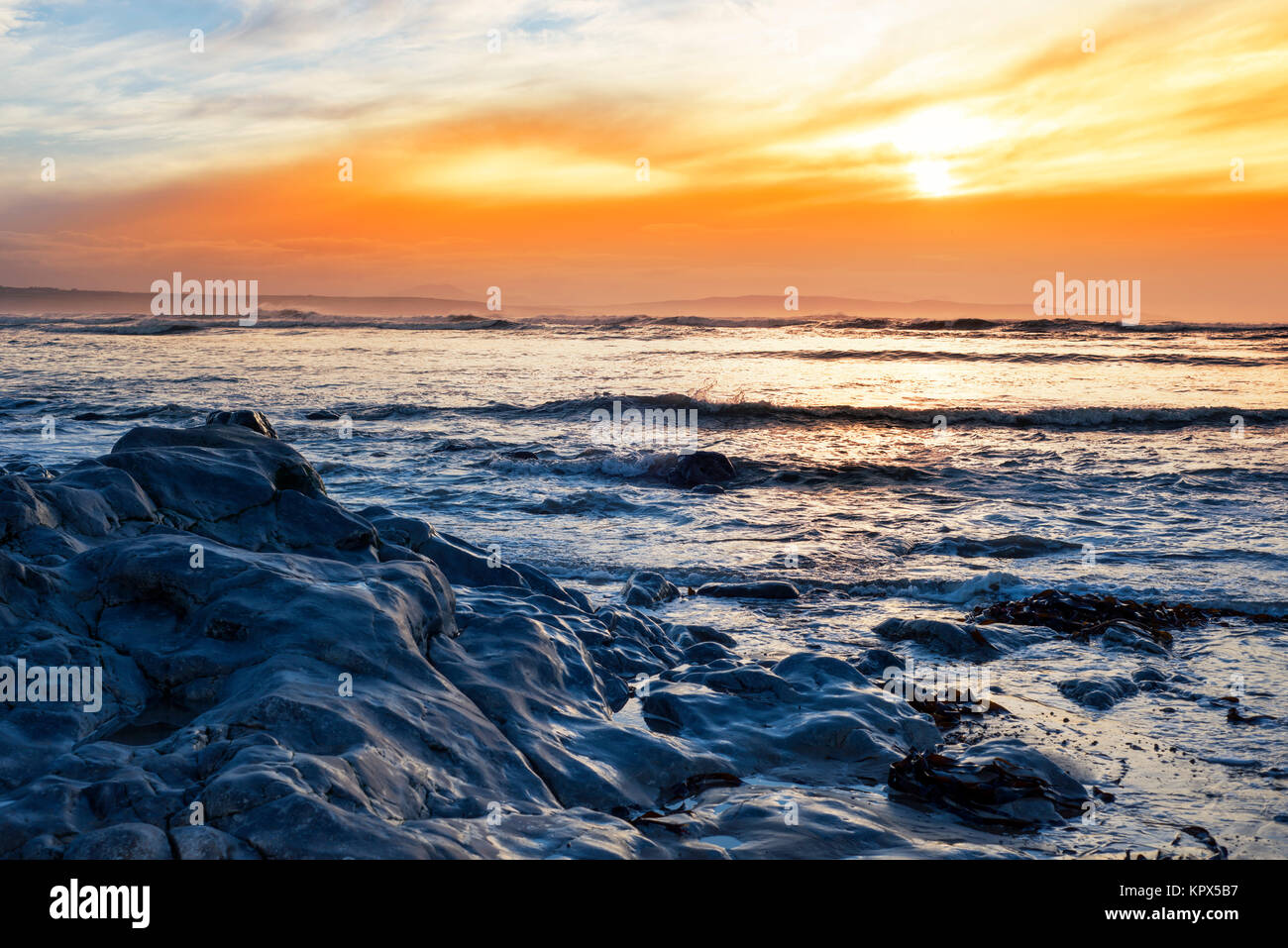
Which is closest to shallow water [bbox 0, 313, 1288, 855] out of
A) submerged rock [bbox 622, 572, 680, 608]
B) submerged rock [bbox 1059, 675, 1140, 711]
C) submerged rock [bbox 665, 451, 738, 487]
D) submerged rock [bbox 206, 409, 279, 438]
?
submerged rock [bbox 1059, 675, 1140, 711]

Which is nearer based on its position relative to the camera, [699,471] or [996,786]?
[996,786]

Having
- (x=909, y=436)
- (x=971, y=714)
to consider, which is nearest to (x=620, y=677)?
(x=971, y=714)

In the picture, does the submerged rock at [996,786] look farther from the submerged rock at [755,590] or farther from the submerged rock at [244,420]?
the submerged rock at [244,420]

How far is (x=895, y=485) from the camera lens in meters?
12.4

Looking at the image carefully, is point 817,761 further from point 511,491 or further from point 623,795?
point 511,491

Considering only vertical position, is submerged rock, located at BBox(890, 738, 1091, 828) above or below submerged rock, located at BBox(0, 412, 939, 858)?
below

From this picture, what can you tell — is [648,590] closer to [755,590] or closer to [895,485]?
[755,590]

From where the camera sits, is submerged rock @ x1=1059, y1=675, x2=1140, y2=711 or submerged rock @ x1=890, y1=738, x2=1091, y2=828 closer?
submerged rock @ x1=890, y1=738, x2=1091, y2=828

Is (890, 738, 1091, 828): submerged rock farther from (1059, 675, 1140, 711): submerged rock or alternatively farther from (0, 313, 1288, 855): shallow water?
(1059, 675, 1140, 711): submerged rock

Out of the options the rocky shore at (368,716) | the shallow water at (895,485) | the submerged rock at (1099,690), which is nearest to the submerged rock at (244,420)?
the rocky shore at (368,716)

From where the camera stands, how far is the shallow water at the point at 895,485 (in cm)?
511

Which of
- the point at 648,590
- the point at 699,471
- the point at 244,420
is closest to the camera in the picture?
the point at 244,420

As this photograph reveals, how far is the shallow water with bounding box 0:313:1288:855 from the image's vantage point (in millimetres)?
5109

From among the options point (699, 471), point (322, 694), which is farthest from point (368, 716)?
point (699, 471)
